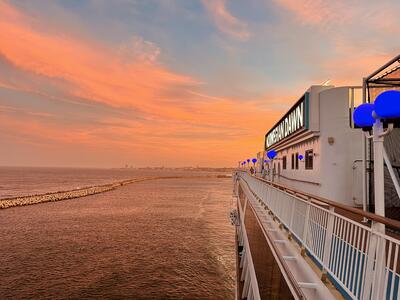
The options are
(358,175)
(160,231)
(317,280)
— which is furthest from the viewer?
(160,231)

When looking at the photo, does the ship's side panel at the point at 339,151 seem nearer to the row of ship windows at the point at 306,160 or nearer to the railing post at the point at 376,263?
the row of ship windows at the point at 306,160

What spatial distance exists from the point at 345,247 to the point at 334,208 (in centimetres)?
396

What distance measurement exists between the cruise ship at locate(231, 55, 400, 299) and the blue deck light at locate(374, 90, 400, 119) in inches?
0.6

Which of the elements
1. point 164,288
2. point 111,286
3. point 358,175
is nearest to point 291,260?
point 164,288

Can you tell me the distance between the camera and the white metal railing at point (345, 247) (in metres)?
3.55

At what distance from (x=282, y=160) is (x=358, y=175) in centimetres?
1471

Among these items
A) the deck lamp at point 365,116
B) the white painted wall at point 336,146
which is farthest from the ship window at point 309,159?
the deck lamp at point 365,116

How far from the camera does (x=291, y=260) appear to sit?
637cm

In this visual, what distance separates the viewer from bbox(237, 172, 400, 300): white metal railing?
355cm

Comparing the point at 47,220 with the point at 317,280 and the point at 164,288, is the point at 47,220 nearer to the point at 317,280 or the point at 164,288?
the point at 164,288

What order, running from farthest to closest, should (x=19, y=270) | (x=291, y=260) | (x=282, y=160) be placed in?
(x=282, y=160) → (x=19, y=270) → (x=291, y=260)

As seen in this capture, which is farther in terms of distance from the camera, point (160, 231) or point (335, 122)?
point (160, 231)

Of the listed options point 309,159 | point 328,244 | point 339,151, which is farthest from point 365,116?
point 309,159

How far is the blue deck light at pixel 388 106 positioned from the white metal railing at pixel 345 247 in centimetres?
195
